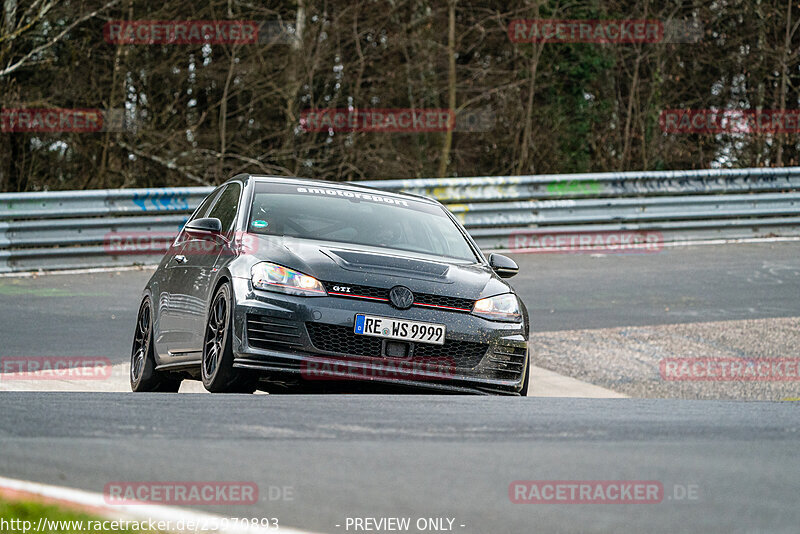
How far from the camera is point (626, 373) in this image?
35.7ft

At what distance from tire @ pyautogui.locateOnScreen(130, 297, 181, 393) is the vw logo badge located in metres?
2.41

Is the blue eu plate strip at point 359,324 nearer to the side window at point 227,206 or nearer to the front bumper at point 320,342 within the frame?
the front bumper at point 320,342

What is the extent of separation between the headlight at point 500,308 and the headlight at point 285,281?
3.34 ft

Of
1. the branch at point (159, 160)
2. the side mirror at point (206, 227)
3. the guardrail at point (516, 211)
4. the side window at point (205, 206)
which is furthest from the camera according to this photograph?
the branch at point (159, 160)

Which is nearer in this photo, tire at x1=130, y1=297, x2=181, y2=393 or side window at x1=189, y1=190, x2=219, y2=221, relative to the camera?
tire at x1=130, y1=297, x2=181, y2=393

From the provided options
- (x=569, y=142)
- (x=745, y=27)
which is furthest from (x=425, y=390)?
(x=745, y=27)

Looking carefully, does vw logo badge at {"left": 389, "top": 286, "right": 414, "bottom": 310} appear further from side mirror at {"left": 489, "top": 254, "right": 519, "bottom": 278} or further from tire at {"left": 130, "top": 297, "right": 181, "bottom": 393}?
tire at {"left": 130, "top": 297, "right": 181, "bottom": 393}

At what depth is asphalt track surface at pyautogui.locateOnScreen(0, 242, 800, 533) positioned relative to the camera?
363 cm

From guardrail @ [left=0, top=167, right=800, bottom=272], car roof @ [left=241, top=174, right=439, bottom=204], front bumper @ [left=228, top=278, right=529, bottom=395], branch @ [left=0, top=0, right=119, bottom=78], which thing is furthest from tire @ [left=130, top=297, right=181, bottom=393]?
branch @ [left=0, top=0, right=119, bottom=78]

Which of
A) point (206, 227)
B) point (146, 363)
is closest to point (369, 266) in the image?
point (206, 227)

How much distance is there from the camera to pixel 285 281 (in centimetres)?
706

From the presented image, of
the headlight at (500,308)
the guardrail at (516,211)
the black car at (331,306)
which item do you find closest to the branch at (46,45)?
the guardrail at (516,211)

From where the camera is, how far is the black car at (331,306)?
698 centimetres

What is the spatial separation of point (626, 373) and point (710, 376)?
739 millimetres
